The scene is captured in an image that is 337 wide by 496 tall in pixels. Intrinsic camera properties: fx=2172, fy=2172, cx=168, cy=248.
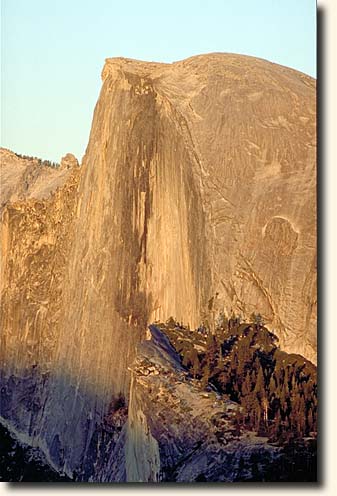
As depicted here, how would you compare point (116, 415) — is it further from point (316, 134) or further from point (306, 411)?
point (316, 134)

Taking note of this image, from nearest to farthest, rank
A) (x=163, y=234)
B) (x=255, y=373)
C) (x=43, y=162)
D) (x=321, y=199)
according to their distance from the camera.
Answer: (x=321, y=199), (x=255, y=373), (x=163, y=234), (x=43, y=162)

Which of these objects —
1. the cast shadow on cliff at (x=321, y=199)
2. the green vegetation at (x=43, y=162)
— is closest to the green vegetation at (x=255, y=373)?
the cast shadow on cliff at (x=321, y=199)

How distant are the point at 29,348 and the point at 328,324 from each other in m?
2.43

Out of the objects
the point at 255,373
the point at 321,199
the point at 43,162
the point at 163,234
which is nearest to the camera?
the point at 321,199

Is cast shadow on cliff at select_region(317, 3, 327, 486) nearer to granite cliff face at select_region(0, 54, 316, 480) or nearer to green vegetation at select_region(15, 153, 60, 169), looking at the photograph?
granite cliff face at select_region(0, 54, 316, 480)

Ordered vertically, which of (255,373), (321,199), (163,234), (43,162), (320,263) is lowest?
(255,373)

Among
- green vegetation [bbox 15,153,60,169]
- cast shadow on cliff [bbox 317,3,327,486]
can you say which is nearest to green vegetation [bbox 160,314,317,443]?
cast shadow on cliff [bbox 317,3,327,486]

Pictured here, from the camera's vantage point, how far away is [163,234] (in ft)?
50.3

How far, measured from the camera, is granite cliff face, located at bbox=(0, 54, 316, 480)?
49.1 ft

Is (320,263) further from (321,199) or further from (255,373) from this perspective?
(255,373)

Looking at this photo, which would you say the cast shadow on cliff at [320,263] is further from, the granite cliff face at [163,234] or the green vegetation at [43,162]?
the green vegetation at [43,162]

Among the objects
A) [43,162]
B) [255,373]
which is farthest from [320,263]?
[43,162]

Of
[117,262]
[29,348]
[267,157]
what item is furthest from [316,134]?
[29,348]

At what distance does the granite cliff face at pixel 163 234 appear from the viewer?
15.0m
